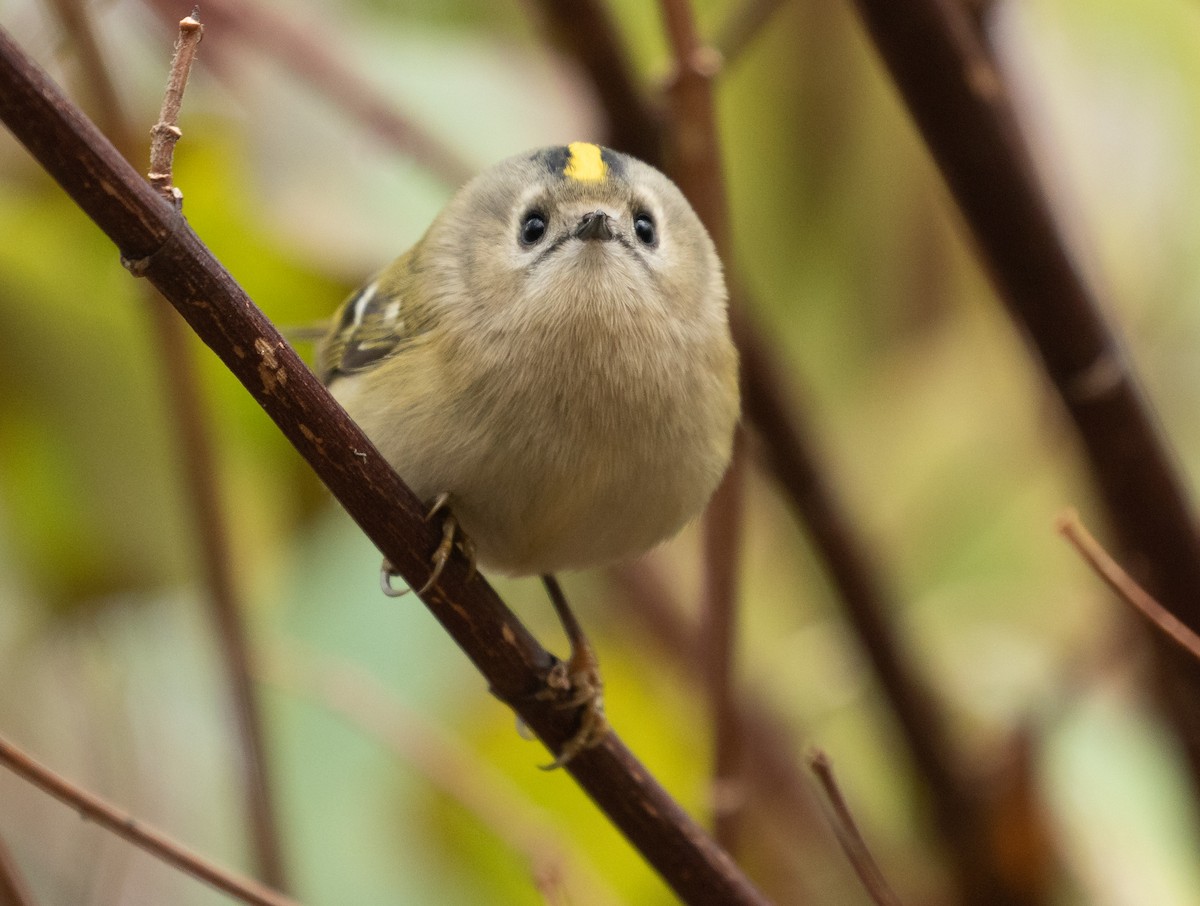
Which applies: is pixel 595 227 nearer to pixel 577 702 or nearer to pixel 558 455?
pixel 558 455

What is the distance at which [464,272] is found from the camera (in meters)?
1.13

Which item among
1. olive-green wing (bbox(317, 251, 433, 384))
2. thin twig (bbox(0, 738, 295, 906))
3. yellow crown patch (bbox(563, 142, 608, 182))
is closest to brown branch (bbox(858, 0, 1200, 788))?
yellow crown patch (bbox(563, 142, 608, 182))

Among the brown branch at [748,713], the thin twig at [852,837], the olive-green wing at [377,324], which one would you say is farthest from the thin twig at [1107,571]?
the brown branch at [748,713]

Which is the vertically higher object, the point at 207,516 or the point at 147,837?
the point at 207,516

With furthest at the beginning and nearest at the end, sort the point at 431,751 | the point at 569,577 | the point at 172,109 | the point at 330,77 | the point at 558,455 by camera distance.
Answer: the point at 569,577 → the point at 330,77 → the point at 431,751 → the point at 558,455 → the point at 172,109

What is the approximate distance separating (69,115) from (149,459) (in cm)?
93

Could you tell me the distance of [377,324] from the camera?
1212mm

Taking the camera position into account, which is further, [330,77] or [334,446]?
[330,77]

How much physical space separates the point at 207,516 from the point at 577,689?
405 mm

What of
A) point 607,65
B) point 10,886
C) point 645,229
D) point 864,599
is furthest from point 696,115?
point 10,886

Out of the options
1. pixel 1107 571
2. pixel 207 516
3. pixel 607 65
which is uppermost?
pixel 607 65

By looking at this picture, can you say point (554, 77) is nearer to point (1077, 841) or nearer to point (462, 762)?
point (462, 762)

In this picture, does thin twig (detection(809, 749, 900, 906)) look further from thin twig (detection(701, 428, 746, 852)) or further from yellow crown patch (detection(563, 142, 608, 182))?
yellow crown patch (detection(563, 142, 608, 182))

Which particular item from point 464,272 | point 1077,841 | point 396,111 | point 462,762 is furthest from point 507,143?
point 1077,841
